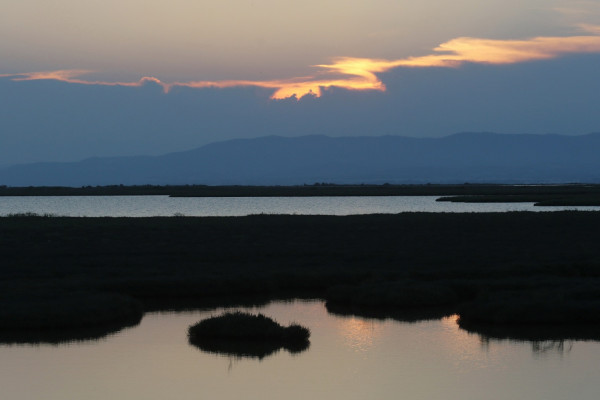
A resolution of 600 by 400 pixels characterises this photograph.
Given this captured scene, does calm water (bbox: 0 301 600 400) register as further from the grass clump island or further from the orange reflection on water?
the grass clump island

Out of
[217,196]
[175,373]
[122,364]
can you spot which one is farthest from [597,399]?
[217,196]

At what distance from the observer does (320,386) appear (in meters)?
20.5

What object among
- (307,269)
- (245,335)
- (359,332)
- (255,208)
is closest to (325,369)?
(245,335)

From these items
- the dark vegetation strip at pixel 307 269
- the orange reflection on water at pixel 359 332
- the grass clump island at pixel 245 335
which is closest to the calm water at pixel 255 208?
the dark vegetation strip at pixel 307 269

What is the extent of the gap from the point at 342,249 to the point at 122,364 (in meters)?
22.8

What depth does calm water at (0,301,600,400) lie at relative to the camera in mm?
20000

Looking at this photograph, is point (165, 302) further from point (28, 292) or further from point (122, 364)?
point (122, 364)

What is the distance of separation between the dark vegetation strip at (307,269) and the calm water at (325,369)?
2.60 metres

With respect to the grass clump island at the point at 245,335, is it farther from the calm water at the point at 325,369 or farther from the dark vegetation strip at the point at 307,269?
the dark vegetation strip at the point at 307,269

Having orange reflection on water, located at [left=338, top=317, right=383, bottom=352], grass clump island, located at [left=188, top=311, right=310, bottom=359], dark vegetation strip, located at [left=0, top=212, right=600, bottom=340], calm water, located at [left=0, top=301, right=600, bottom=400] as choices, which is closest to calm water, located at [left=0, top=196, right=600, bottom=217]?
dark vegetation strip, located at [left=0, top=212, right=600, bottom=340]

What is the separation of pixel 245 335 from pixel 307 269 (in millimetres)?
12219

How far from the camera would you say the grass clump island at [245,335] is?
24.5 metres

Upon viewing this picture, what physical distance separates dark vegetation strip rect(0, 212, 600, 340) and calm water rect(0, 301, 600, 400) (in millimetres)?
2603

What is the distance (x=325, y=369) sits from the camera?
2203cm
